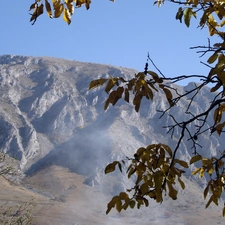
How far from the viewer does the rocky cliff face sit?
243 ft

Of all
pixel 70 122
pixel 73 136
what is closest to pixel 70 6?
pixel 73 136

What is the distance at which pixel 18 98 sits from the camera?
9181cm

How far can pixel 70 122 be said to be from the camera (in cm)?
8731

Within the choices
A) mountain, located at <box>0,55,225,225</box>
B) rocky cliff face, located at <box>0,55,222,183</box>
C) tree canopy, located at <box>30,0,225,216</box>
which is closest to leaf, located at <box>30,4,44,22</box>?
tree canopy, located at <box>30,0,225,216</box>

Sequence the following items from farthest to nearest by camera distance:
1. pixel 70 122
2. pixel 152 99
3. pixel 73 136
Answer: pixel 70 122 → pixel 73 136 → pixel 152 99

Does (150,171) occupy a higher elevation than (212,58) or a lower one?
lower

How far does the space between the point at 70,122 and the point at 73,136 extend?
5346mm

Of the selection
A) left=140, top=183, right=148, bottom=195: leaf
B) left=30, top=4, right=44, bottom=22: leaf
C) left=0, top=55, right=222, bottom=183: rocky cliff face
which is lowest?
left=140, top=183, right=148, bottom=195: leaf

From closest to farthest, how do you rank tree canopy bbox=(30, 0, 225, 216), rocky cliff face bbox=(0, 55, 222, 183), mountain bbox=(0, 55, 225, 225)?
tree canopy bbox=(30, 0, 225, 216)
mountain bbox=(0, 55, 225, 225)
rocky cliff face bbox=(0, 55, 222, 183)

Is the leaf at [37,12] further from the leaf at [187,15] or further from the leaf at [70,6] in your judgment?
the leaf at [187,15]

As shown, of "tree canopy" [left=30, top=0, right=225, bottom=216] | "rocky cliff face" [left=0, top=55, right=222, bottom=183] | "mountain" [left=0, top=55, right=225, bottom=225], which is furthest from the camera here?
"rocky cliff face" [left=0, top=55, right=222, bottom=183]

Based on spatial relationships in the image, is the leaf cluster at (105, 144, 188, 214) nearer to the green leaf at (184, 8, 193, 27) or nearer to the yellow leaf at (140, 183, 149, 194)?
the yellow leaf at (140, 183, 149, 194)

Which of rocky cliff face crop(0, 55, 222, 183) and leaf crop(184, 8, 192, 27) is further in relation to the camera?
rocky cliff face crop(0, 55, 222, 183)

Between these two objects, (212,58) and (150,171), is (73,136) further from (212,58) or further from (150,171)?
(212,58)
